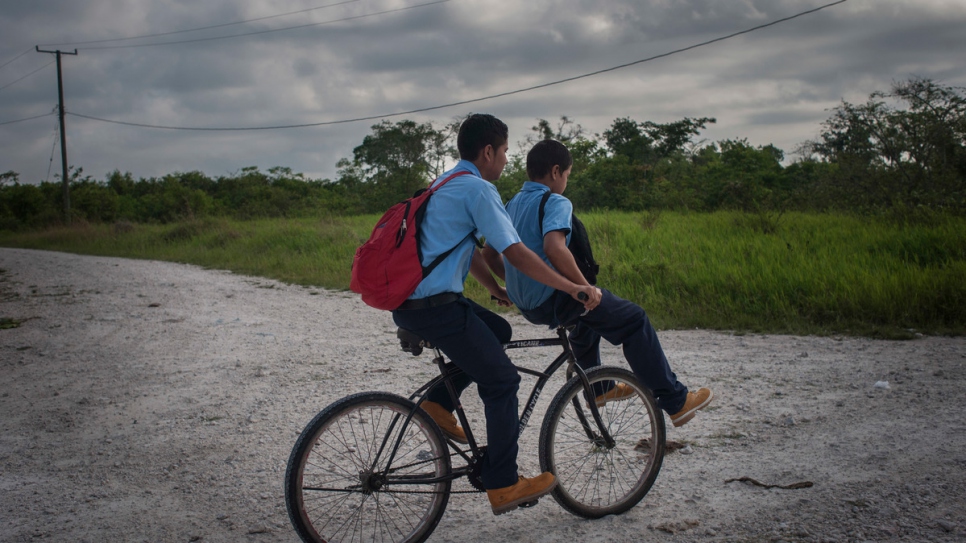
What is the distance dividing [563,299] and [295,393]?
315 centimetres

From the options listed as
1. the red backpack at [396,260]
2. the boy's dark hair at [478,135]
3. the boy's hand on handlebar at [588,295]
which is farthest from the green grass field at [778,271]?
the red backpack at [396,260]

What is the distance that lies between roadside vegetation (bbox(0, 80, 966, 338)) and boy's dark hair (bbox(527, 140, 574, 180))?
5.22m

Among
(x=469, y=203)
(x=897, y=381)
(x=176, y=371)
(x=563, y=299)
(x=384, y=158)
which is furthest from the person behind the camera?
(x=384, y=158)

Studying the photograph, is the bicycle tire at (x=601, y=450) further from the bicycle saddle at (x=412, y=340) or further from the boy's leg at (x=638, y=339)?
the bicycle saddle at (x=412, y=340)

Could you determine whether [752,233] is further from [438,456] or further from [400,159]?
[400,159]

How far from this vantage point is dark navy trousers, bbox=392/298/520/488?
285cm

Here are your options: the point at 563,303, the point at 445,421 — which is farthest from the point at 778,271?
the point at 445,421

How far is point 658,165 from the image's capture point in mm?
24781

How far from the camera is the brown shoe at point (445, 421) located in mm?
3207

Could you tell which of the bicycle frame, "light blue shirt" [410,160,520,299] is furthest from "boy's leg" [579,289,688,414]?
"light blue shirt" [410,160,520,299]

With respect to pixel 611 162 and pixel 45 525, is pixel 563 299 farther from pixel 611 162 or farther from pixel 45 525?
pixel 611 162

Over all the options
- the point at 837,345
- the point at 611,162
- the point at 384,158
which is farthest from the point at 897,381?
the point at 384,158

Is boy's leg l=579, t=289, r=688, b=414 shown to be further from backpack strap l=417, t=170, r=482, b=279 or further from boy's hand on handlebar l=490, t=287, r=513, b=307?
backpack strap l=417, t=170, r=482, b=279

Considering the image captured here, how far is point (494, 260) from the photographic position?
350cm
